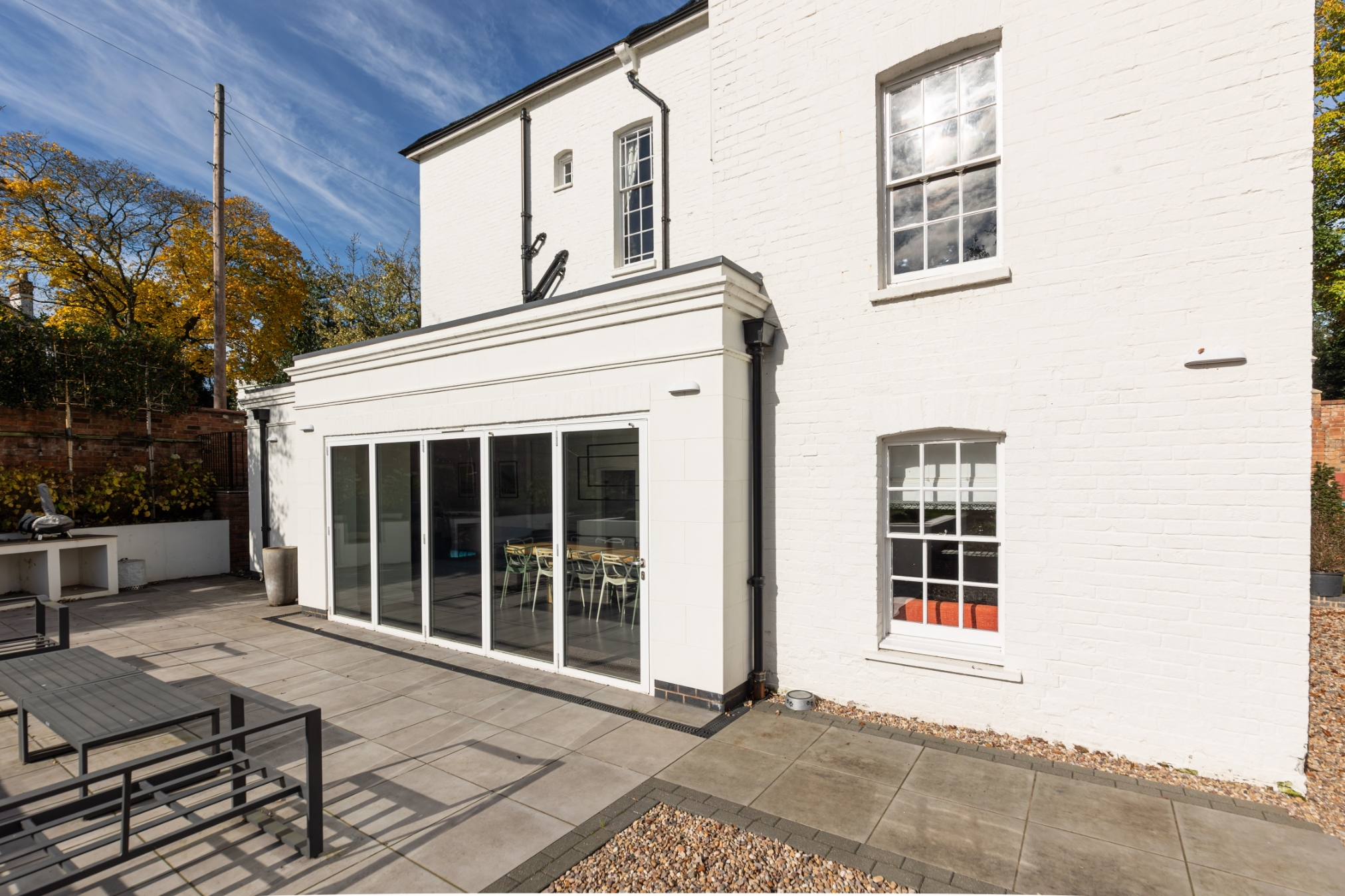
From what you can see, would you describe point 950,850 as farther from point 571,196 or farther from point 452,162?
point 452,162

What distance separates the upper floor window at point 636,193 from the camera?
9609 mm

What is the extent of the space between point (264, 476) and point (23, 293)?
48.7ft

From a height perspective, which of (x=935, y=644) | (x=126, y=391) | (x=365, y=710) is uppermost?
(x=126, y=391)

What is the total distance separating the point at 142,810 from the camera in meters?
3.17

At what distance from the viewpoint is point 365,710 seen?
18.1ft

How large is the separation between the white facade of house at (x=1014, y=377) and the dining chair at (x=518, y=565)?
0.84 meters

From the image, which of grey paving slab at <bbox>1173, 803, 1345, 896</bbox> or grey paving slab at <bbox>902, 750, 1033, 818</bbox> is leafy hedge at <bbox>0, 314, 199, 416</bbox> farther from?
grey paving slab at <bbox>1173, 803, 1345, 896</bbox>

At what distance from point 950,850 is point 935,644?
77.2 inches

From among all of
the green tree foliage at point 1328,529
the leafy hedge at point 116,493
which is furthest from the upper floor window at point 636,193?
the green tree foliage at point 1328,529

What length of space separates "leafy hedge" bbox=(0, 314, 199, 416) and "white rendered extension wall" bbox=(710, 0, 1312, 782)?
12.7 m

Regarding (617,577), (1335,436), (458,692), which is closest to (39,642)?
(458,692)

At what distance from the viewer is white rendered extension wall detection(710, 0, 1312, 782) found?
162 inches

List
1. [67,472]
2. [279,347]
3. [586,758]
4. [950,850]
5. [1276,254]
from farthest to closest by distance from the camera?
[279,347] → [67,472] → [586,758] → [1276,254] → [950,850]

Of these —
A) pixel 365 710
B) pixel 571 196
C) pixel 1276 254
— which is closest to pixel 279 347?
pixel 571 196
